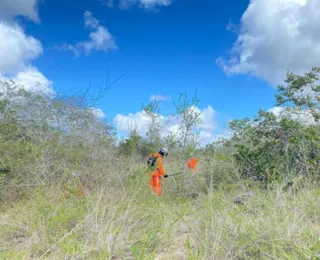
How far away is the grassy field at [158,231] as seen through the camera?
2.86 metres

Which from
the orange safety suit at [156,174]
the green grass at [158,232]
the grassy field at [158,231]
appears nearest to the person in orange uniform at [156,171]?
the orange safety suit at [156,174]

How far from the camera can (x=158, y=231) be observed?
11.2ft

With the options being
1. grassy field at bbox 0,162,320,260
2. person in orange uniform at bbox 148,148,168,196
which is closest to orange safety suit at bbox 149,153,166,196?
person in orange uniform at bbox 148,148,168,196

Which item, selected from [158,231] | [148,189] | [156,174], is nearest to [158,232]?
[158,231]

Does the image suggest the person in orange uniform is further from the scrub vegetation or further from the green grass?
the green grass

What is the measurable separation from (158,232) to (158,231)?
0.04 metres

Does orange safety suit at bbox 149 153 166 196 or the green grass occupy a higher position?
orange safety suit at bbox 149 153 166 196

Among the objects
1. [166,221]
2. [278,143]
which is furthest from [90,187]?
[278,143]

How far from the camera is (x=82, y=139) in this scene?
8000 millimetres

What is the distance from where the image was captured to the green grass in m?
2.86

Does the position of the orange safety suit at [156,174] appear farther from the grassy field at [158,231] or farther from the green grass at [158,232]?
the green grass at [158,232]

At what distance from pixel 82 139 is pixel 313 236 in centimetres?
639

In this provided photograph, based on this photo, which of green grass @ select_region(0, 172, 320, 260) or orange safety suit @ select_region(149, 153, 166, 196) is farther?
orange safety suit @ select_region(149, 153, 166, 196)

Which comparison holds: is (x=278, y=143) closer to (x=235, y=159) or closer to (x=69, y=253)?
(x=235, y=159)
